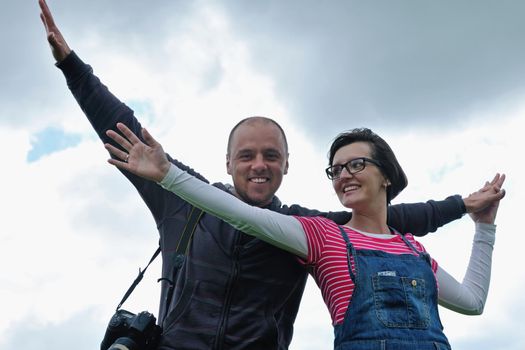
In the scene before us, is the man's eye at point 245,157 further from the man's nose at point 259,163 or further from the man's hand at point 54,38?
the man's hand at point 54,38

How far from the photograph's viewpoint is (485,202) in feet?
19.1

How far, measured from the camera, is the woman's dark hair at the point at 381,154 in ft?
16.5

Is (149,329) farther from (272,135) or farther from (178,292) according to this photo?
(272,135)

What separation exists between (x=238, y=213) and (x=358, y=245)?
1.03m

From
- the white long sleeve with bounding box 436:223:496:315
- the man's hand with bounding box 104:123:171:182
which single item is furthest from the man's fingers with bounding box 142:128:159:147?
the white long sleeve with bounding box 436:223:496:315

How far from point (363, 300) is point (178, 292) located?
1.45 metres

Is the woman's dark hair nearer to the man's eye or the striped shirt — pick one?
the striped shirt

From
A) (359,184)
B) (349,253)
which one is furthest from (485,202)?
(349,253)

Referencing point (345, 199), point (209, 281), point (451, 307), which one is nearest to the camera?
point (209, 281)

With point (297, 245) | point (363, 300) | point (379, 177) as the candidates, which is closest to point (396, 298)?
point (363, 300)

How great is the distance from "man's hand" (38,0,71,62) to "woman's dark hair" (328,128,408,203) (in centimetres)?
250

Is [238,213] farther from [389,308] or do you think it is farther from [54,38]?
[54,38]

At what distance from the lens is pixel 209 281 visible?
444cm

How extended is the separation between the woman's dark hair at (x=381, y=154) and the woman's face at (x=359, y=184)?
89 millimetres
